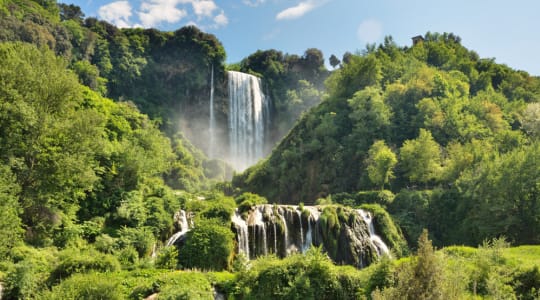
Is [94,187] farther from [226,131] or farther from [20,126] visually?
[226,131]

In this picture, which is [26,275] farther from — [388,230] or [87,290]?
[388,230]

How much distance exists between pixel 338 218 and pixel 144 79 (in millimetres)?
55398

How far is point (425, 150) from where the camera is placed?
3934 centimetres

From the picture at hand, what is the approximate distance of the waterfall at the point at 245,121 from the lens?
71562 millimetres

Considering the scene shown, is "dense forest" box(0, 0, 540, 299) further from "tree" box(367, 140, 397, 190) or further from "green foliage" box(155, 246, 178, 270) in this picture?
"tree" box(367, 140, 397, 190)

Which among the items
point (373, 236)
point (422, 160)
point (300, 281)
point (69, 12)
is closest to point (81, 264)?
point (300, 281)

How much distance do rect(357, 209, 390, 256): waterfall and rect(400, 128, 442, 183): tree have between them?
10.7 meters

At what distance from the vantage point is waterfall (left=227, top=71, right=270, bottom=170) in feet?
235

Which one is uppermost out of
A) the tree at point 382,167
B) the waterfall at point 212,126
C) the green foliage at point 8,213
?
the waterfall at point 212,126

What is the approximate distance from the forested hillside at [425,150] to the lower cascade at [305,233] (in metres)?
6.65

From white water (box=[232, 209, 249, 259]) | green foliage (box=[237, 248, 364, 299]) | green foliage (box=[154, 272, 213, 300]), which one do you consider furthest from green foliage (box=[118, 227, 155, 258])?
Answer: green foliage (box=[237, 248, 364, 299])

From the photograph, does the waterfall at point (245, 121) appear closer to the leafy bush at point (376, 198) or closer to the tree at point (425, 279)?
the leafy bush at point (376, 198)

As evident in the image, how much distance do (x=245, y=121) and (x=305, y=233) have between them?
46226 millimetres

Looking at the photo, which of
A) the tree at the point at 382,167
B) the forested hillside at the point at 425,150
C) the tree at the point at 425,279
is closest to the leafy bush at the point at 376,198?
the forested hillside at the point at 425,150
